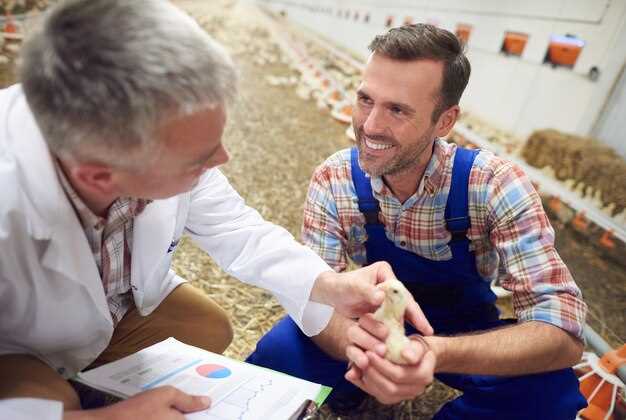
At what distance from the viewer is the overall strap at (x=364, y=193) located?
1.75 meters

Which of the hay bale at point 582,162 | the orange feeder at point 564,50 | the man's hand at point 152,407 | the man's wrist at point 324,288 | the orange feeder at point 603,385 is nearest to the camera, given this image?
the man's hand at point 152,407

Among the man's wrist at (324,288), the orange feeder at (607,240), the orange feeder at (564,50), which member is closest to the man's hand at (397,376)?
the man's wrist at (324,288)

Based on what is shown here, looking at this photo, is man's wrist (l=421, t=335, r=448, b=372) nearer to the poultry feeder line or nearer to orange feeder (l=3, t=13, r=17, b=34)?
the poultry feeder line

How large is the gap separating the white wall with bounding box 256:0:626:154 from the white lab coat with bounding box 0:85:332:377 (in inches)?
105

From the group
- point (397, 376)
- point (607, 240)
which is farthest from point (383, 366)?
point (607, 240)

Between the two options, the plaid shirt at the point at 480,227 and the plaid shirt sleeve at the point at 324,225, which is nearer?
the plaid shirt at the point at 480,227

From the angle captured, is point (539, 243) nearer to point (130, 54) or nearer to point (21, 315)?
point (130, 54)

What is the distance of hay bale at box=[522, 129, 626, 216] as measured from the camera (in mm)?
2828

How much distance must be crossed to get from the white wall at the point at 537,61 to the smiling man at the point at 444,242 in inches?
76.0

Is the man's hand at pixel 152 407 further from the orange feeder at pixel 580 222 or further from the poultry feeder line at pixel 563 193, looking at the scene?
the orange feeder at pixel 580 222

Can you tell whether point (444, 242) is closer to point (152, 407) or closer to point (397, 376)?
point (397, 376)

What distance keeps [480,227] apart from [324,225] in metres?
0.59

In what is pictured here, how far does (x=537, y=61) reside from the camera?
3594 mm

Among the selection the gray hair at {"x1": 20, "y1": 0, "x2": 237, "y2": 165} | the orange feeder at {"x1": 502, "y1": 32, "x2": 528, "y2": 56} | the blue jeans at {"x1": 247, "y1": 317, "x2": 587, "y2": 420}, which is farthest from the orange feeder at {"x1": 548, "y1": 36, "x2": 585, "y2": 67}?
the gray hair at {"x1": 20, "y1": 0, "x2": 237, "y2": 165}
